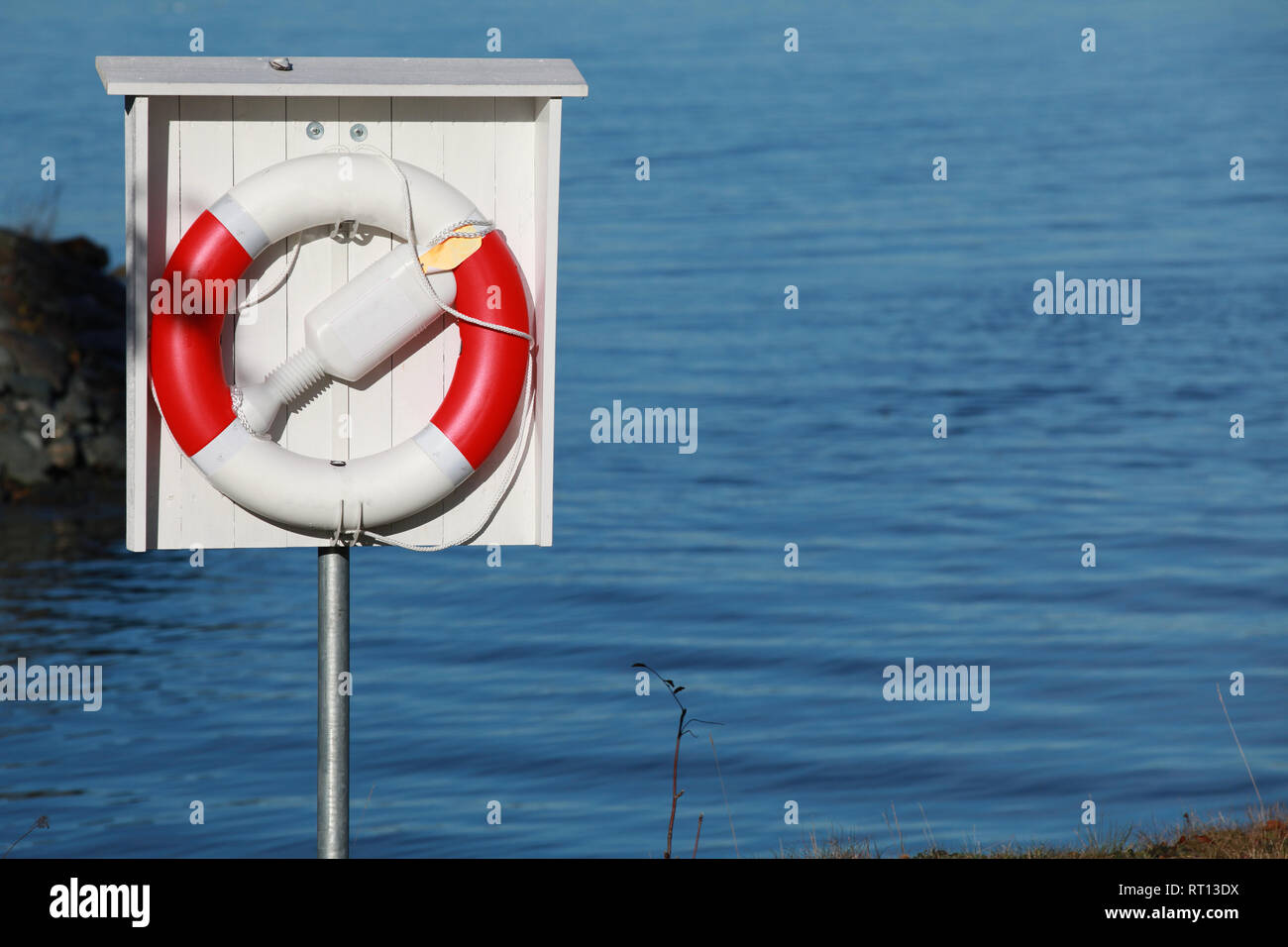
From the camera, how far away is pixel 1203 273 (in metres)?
19.0

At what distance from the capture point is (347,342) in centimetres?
325

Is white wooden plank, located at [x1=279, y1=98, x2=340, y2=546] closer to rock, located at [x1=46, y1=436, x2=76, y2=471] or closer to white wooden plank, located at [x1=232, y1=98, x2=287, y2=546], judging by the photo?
white wooden plank, located at [x1=232, y1=98, x2=287, y2=546]

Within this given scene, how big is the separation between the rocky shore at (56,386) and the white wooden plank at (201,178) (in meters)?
8.04

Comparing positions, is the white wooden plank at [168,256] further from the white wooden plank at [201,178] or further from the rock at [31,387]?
the rock at [31,387]

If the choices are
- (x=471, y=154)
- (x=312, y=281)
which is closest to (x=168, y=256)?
(x=312, y=281)

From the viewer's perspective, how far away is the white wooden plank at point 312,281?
131 inches

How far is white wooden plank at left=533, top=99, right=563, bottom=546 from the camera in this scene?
3268 millimetres

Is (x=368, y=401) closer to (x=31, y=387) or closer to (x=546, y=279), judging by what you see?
(x=546, y=279)

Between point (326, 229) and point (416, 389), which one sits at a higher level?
point (326, 229)

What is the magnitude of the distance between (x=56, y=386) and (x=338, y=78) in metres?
9.19

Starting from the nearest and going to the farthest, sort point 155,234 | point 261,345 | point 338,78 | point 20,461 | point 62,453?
1. point 338,78
2. point 155,234
3. point 261,345
4. point 20,461
5. point 62,453

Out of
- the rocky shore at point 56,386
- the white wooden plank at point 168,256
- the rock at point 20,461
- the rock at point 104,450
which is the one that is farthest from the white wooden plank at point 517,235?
the rock at point 104,450

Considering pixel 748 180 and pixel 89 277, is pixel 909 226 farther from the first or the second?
pixel 89 277
